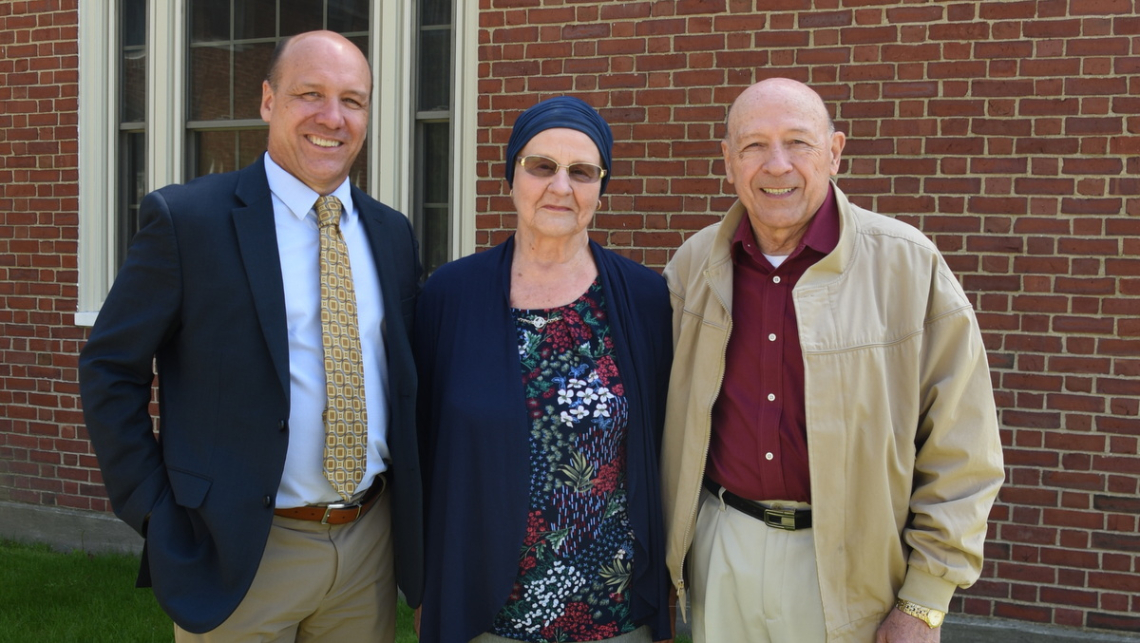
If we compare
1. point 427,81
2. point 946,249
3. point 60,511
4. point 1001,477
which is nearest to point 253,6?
point 427,81

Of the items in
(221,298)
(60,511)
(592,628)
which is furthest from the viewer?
(60,511)

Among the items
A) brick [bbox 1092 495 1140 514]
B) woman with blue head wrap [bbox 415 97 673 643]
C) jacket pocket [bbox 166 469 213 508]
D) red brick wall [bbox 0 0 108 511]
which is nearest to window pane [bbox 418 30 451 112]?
red brick wall [bbox 0 0 108 511]

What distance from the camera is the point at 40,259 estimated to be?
5.73 m

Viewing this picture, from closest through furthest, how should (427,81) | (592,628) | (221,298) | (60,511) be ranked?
1. (221,298)
2. (592,628)
3. (427,81)
4. (60,511)

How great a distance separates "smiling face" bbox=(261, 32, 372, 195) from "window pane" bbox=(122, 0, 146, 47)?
379cm

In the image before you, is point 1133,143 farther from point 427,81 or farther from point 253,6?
point 253,6

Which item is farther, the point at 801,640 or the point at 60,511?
the point at 60,511

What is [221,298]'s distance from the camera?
7.40 ft

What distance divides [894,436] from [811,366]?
0.27 meters

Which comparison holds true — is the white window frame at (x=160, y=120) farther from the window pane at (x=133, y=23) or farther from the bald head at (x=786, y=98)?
the bald head at (x=786, y=98)

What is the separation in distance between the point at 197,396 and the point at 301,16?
365 cm

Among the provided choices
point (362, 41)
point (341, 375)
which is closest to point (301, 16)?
point (362, 41)

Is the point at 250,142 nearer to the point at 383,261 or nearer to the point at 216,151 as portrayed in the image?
the point at 216,151

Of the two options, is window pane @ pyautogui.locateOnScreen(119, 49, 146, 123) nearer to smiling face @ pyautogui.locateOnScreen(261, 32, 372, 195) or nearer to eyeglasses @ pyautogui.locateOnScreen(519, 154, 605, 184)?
smiling face @ pyautogui.locateOnScreen(261, 32, 372, 195)
